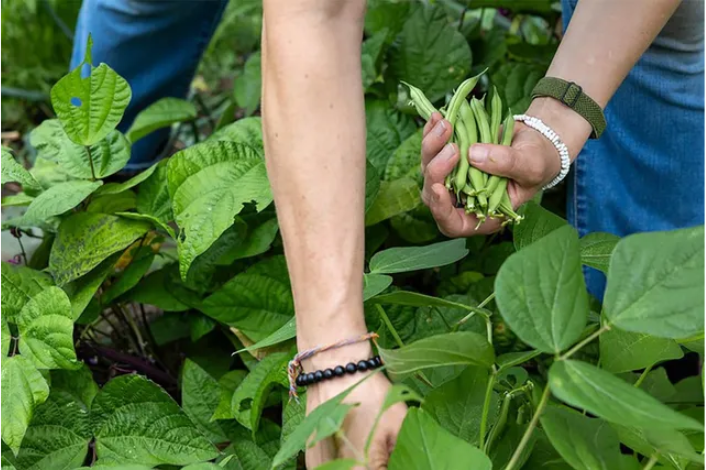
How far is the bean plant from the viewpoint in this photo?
0.64 metres

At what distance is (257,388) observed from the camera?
1.08m

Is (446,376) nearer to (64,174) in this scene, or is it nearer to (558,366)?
(558,366)

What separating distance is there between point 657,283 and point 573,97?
42 cm

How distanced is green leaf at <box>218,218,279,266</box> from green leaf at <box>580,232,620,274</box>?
45cm

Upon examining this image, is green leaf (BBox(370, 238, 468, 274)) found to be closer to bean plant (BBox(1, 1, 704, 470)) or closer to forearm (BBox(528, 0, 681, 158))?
bean plant (BBox(1, 1, 704, 470))

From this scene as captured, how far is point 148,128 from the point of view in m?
1.47

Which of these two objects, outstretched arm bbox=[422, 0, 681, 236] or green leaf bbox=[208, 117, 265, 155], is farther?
green leaf bbox=[208, 117, 265, 155]

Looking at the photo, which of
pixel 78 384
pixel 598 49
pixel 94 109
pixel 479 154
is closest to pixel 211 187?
pixel 94 109

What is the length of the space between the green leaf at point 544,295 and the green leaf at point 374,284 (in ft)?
0.73

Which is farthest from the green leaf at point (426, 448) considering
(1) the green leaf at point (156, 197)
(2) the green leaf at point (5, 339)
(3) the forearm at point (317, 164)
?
(1) the green leaf at point (156, 197)

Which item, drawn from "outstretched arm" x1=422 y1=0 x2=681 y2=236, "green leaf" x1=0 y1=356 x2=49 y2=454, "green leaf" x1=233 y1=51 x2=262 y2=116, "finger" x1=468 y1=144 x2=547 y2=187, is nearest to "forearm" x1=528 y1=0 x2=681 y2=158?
"outstretched arm" x1=422 y1=0 x2=681 y2=236

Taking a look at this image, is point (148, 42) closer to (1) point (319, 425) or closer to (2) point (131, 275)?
(2) point (131, 275)

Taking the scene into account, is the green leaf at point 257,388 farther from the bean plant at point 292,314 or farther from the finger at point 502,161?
the finger at point 502,161

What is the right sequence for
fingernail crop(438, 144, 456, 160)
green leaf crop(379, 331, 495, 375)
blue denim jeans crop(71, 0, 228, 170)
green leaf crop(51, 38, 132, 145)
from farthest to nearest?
blue denim jeans crop(71, 0, 228, 170), green leaf crop(51, 38, 132, 145), fingernail crop(438, 144, 456, 160), green leaf crop(379, 331, 495, 375)
